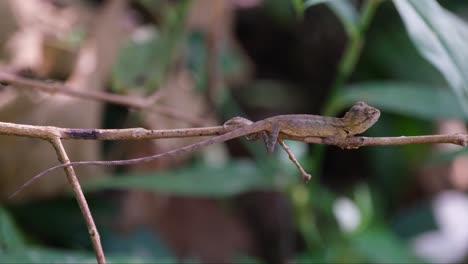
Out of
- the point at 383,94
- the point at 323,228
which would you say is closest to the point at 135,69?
the point at 383,94

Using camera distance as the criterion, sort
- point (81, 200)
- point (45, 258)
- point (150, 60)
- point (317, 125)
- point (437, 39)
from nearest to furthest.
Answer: point (81, 200) → point (317, 125) → point (437, 39) → point (45, 258) → point (150, 60)

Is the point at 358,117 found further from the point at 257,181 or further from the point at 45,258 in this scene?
the point at 257,181

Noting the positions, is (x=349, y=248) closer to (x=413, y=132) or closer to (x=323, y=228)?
(x=323, y=228)

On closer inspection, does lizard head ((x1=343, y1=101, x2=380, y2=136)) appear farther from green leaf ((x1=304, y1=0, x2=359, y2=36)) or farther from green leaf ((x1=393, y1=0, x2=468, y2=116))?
green leaf ((x1=304, y1=0, x2=359, y2=36))

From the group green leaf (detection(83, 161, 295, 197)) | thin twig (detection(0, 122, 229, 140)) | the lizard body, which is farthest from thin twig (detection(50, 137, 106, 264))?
green leaf (detection(83, 161, 295, 197))

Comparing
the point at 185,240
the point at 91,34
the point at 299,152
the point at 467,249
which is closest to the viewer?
the point at 299,152

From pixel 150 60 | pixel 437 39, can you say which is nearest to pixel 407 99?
pixel 150 60
